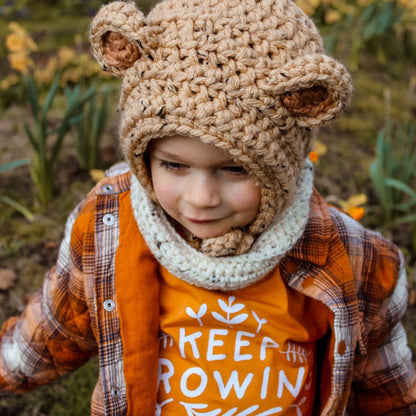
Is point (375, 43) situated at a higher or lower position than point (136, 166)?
higher

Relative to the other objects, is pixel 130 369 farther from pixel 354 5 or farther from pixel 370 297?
pixel 354 5

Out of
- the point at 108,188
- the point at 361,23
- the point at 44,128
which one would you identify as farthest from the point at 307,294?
the point at 361,23

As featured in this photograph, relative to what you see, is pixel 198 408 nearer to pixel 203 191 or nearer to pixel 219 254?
pixel 219 254

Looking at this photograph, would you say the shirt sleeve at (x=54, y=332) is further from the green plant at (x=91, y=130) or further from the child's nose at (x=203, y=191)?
the green plant at (x=91, y=130)

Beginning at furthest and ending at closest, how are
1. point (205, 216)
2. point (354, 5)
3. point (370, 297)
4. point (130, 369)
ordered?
1. point (354, 5)
2. point (370, 297)
3. point (130, 369)
4. point (205, 216)

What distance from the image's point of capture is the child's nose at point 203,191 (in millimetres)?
1110

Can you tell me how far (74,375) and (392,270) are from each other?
4.25ft

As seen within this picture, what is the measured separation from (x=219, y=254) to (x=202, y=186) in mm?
221

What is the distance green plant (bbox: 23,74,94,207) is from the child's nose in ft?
4.76

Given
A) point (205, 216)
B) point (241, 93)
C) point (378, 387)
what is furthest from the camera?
point (378, 387)

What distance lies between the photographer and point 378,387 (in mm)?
1571

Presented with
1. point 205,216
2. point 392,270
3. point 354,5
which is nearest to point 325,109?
point 205,216

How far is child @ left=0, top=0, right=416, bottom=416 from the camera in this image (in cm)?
107

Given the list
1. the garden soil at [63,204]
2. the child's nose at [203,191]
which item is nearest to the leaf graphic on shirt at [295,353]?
the child's nose at [203,191]
